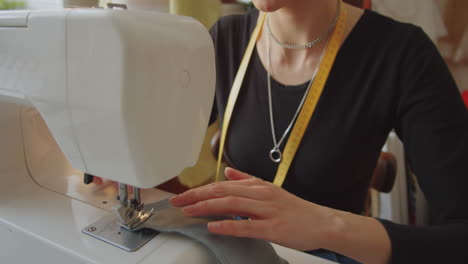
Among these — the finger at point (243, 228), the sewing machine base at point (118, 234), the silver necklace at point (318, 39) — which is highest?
the silver necklace at point (318, 39)

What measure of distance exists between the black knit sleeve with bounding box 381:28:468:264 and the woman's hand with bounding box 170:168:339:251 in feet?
0.98

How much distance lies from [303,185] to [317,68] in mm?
282

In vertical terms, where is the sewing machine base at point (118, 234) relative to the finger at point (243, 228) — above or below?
below

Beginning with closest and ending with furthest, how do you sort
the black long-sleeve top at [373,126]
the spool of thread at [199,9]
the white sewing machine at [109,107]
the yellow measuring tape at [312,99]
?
the white sewing machine at [109,107] < the black long-sleeve top at [373,126] < the yellow measuring tape at [312,99] < the spool of thread at [199,9]

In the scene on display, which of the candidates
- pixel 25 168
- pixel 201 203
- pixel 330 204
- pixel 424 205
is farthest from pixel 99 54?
pixel 424 205

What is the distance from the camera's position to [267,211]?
1.56 feet

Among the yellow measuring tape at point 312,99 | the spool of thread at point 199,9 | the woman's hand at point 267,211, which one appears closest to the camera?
the woman's hand at point 267,211

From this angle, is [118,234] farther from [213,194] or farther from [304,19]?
[304,19]

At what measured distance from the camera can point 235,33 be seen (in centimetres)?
102

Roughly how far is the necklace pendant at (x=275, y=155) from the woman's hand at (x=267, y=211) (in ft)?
1.14

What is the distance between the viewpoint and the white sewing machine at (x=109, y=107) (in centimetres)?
35

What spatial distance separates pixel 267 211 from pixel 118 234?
0.64 feet

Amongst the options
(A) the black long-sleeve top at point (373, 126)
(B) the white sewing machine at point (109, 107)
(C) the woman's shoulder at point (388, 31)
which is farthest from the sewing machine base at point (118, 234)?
(C) the woman's shoulder at point (388, 31)

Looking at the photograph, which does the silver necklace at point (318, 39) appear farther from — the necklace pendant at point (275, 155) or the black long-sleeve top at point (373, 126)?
the necklace pendant at point (275, 155)
